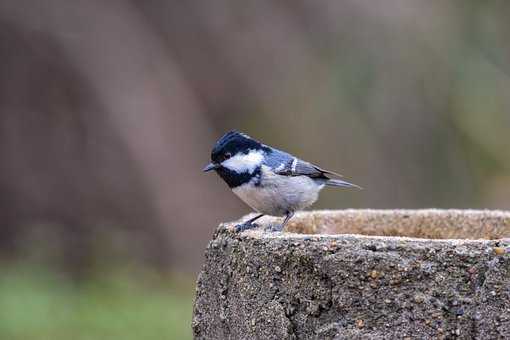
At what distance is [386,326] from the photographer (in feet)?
8.21

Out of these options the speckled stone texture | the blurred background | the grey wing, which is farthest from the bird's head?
the blurred background

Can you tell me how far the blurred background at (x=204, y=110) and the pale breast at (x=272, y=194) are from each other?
5.07 meters

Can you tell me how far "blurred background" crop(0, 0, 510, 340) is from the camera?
30.5 ft

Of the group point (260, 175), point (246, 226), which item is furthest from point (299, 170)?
point (246, 226)

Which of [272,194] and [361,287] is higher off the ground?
[272,194]

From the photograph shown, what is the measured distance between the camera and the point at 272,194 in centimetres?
405

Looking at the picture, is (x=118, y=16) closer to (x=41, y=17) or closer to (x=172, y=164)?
(x=41, y=17)

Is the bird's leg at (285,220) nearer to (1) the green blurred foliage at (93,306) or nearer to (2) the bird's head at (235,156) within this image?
(2) the bird's head at (235,156)

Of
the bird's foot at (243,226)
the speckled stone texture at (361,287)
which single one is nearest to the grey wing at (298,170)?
the bird's foot at (243,226)

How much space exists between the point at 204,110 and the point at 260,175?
5903 mm

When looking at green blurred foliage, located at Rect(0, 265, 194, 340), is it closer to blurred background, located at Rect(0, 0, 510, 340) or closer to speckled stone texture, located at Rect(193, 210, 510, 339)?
blurred background, located at Rect(0, 0, 510, 340)

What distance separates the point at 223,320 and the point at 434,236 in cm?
114

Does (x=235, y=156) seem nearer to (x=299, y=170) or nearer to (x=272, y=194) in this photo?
(x=272, y=194)

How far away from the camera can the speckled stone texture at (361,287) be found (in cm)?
245
